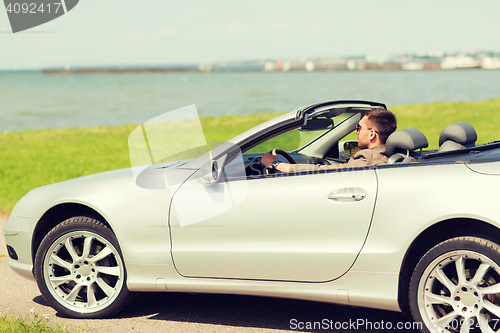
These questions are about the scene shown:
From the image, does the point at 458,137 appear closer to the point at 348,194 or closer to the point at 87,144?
the point at 348,194

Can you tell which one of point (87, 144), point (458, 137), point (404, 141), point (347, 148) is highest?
point (404, 141)

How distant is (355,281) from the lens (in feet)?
10.2

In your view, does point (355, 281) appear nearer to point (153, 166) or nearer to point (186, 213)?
point (186, 213)

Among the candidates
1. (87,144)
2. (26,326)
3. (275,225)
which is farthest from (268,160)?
(87,144)

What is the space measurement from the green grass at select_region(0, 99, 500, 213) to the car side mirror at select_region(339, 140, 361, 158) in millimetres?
5419

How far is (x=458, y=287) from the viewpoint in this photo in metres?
2.94

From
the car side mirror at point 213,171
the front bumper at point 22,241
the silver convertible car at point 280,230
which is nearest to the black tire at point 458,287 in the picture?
the silver convertible car at point 280,230

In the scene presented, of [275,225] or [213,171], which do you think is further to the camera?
[213,171]

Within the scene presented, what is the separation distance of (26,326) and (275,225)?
74.7 inches

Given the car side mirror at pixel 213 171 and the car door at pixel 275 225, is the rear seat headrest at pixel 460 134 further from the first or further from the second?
the car side mirror at pixel 213 171

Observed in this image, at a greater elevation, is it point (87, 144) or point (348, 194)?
point (348, 194)

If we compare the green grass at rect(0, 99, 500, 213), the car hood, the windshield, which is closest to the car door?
the car hood

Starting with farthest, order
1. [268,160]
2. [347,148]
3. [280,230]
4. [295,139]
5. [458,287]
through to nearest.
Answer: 1. [347,148]
2. [295,139]
3. [268,160]
4. [280,230]
5. [458,287]

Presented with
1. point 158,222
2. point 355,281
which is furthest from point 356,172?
point 158,222
